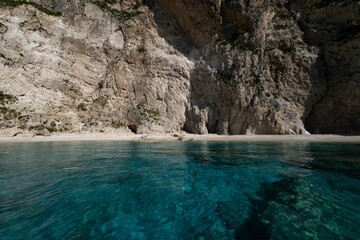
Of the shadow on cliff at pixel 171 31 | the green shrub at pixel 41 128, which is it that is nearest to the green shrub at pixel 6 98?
the green shrub at pixel 41 128

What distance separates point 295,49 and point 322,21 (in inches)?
230

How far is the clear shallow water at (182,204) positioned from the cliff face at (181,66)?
96.3 ft

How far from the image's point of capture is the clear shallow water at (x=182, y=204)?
4.81m

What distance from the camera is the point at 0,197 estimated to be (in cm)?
682

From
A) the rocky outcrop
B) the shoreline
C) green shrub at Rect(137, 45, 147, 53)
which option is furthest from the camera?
green shrub at Rect(137, 45, 147, 53)

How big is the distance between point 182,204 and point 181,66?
41225 mm

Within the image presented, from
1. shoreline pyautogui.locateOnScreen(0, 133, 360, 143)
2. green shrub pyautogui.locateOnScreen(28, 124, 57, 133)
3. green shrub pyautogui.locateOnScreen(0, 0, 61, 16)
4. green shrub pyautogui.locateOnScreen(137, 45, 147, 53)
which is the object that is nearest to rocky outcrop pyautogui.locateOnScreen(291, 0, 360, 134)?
shoreline pyautogui.locateOnScreen(0, 133, 360, 143)

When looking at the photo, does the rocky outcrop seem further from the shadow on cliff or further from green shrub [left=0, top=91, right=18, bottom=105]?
green shrub [left=0, top=91, right=18, bottom=105]

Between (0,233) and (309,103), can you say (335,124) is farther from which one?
(0,233)

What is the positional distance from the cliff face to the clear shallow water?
→ 96.3 feet

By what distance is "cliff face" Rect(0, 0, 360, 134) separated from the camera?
36.8 meters

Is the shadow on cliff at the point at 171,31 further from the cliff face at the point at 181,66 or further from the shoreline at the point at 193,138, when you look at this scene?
the shoreline at the point at 193,138

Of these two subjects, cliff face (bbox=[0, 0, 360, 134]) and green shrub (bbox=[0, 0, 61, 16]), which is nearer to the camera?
cliff face (bbox=[0, 0, 360, 134])

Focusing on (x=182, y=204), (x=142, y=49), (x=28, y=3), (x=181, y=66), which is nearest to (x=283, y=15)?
(x=181, y=66)
